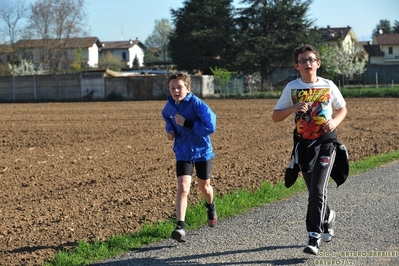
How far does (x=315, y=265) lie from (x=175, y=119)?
202 cm

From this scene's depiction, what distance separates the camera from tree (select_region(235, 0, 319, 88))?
5950 cm

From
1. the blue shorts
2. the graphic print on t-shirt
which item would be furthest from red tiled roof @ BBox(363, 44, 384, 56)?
the graphic print on t-shirt

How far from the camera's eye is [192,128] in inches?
260

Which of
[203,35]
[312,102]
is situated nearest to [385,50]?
[203,35]

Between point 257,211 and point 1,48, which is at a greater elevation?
point 1,48

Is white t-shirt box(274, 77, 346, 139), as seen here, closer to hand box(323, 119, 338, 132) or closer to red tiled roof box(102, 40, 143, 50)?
hand box(323, 119, 338, 132)

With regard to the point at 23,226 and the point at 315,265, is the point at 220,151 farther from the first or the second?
the point at 315,265

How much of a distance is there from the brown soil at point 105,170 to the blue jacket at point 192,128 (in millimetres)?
1286

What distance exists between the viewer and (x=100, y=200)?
8.93 meters

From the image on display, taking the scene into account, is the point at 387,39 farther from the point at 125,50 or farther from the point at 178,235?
the point at 178,235

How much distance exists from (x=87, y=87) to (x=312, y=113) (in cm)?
4493

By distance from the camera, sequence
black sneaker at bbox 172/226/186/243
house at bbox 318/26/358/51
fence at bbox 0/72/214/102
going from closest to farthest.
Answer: black sneaker at bbox 172/226/186/243 < fence at bbox 0/72/214/102 < house at bbox 318/26/358/51

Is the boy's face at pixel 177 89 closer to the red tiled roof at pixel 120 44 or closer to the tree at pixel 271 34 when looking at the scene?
the tree at pixel 271 34

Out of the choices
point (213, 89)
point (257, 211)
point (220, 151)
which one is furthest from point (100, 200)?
point (213, 89)
